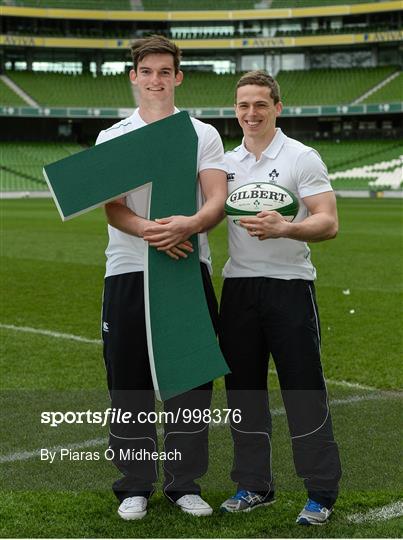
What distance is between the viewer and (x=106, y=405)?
569 centimetres

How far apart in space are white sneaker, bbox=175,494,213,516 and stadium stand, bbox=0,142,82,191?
1516 inches

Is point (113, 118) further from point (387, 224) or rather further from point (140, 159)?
point (140, 159)

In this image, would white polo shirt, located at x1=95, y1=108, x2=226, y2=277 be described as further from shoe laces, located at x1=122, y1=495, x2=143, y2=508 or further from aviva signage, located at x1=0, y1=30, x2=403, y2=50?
aviva signage, located at x1=0, y1=30, x2=403, y2=50

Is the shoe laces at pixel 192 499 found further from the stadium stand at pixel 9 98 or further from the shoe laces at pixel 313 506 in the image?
the stadium stand at pixel 9 98

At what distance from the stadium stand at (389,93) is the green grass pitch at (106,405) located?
39.8 meters

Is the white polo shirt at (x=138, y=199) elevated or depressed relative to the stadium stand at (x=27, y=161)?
depressed

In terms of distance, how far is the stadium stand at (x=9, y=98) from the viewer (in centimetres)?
5184

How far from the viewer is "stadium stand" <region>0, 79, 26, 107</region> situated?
51.8 meters

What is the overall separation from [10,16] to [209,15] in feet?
44.0

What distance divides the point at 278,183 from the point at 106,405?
2.63m

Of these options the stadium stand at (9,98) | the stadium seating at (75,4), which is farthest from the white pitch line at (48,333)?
the stadium seating at (75,4)

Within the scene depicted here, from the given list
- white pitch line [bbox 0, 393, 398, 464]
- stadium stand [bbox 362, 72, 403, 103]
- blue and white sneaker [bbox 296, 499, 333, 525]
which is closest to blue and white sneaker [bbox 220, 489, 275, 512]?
blue and white sneaker [bbox 296, 499, 333, 525]

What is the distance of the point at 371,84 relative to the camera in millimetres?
53938

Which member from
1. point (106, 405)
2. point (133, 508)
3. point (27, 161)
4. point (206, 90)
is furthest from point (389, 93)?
point (133, 508)
